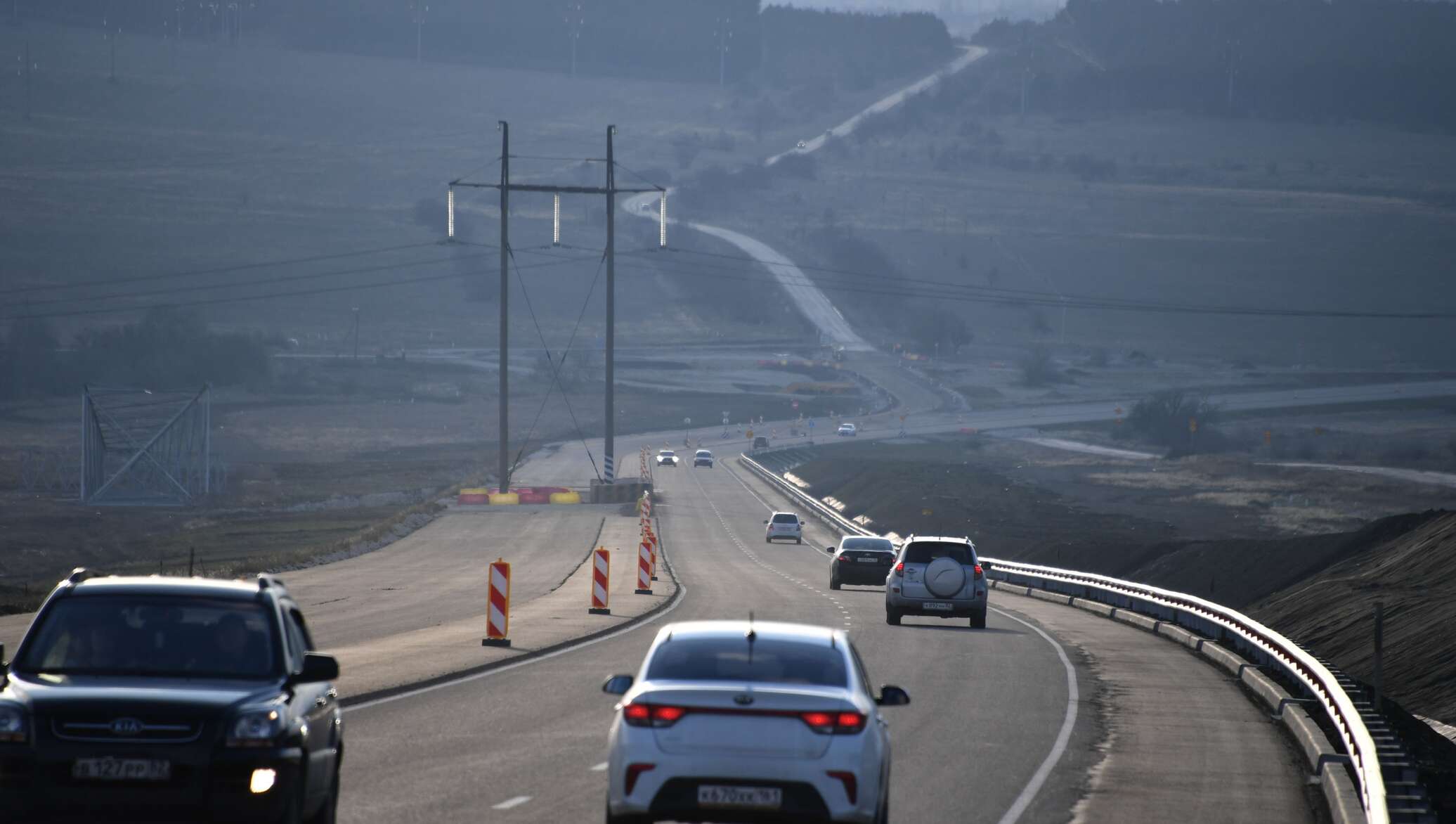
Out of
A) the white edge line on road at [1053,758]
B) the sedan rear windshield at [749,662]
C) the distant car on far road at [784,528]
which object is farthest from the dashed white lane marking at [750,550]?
the sedan rear windshield at [749,662]

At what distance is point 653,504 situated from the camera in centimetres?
8094

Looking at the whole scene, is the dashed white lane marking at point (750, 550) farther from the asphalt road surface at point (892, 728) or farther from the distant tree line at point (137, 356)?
the distant tree line at point (137, 356)

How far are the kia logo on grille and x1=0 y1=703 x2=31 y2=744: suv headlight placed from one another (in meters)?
0.43

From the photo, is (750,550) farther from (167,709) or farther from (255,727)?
(167,709)

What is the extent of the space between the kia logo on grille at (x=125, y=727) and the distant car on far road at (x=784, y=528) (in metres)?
57.6

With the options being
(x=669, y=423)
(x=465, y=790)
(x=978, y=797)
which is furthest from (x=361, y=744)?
(x=669, y=423)

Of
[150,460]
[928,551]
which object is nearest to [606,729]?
[928,551]

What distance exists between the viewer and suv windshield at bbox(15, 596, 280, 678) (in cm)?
991

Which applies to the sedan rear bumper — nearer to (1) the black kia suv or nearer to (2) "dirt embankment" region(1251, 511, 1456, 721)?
(2) "dirt embankment" region(1251, 511, 1456, 721)

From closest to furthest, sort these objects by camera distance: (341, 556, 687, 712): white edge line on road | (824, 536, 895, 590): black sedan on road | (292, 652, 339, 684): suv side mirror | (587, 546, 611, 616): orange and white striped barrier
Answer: (292, 652, 339, 684): suv side mirror
(341, 556, 687, 712): white edge line on road
(587, 546, 611, 616): orange and white striped barrier
(824, 536, 895, 590): black sedan on road

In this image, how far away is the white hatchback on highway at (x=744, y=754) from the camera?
9688 mm

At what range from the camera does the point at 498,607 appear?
85.2 feet

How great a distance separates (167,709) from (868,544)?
36373 mm

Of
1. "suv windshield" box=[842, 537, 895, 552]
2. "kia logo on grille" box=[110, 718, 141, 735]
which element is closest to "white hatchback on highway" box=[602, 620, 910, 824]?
"kia logo on grille" box=[110, 718, 141, 735]
